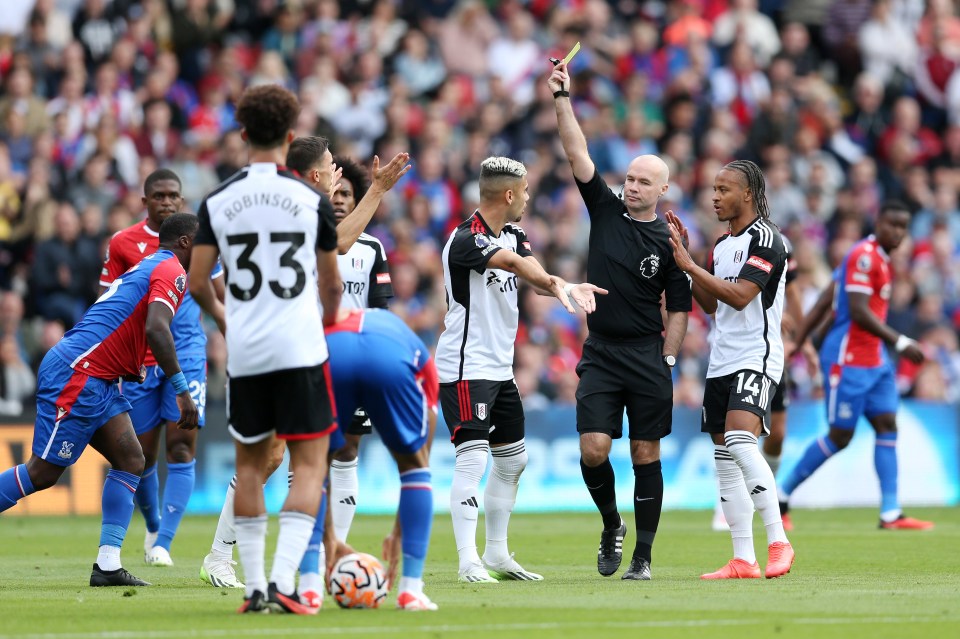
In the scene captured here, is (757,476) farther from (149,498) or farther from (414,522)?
(149,498)

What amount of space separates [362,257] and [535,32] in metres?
15.3

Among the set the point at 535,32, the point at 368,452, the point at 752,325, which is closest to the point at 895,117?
the point at 535,32

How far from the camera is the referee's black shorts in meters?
Answer: 10.6

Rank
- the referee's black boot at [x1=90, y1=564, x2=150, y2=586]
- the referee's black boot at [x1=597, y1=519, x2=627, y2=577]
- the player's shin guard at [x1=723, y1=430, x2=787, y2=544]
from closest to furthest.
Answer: the referee's black boot at [x1=90, y1=564, x2=150, y2=586] → the player's shin guard at [x1=723, y1=430, x2=787, y2=544] → the referee's black boot at [x1=597, y1=519, x2=627, y2=577]

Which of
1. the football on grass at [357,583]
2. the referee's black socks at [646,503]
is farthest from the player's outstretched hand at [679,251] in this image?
the football on grass at [357,583]

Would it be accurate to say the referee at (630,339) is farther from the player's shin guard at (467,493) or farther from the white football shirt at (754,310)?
the player's shin guard at (467,493)

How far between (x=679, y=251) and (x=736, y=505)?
1789 mm

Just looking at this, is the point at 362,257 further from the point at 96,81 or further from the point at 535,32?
the point at 535,32

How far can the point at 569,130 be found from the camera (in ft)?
33.7

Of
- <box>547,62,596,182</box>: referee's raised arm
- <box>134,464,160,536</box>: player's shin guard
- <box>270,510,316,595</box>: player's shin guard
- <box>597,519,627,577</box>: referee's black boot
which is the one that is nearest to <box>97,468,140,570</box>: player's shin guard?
<box>134,464,160,536</box>: player's shin guard

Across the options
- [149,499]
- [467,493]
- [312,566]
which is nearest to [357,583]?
[312,566]

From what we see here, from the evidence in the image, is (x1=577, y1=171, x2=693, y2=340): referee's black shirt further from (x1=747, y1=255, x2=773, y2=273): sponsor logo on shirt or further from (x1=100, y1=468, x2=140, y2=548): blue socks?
(x1=100, y1=468, x2=140, y2=548): blue socks

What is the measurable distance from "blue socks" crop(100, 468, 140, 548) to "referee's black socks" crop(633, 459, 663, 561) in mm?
3406

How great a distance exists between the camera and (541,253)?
22.0 meters
